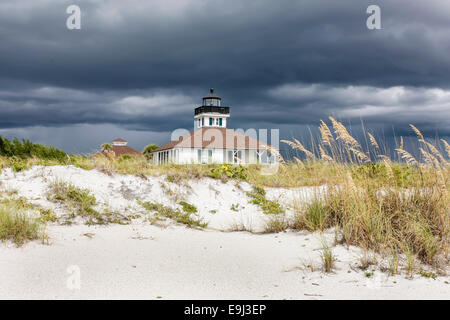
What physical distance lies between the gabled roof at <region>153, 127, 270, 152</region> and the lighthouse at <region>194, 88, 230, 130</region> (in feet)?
6.52

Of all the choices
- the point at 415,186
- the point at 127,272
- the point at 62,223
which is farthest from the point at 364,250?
the point at 62,223

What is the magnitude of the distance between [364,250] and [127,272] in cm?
333

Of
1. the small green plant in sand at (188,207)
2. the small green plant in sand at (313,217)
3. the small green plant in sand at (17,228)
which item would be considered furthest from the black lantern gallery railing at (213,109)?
the small green plant in sand at (17,228)

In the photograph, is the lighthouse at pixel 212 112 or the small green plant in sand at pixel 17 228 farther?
the lighthouse at pixel 212 112

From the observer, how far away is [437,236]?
18.9 feet

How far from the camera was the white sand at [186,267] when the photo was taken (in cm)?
462

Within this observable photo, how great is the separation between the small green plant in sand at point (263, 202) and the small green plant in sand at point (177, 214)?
5.29 ft

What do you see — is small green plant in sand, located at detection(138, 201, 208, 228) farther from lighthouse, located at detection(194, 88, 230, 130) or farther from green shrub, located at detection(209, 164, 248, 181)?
lighthouse, located at detection(194, 88, 230, 130)

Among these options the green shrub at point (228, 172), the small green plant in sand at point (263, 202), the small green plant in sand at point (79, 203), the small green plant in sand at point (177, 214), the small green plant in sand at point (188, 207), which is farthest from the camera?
the green shrub at point (228, 172)

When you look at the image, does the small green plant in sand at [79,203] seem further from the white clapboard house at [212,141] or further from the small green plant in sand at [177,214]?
the white clapboard house at [212,141]

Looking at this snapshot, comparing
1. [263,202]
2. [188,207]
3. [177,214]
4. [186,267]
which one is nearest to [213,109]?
[263,202]

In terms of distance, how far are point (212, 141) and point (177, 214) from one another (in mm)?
42134

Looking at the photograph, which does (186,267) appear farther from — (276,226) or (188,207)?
(188,207)
